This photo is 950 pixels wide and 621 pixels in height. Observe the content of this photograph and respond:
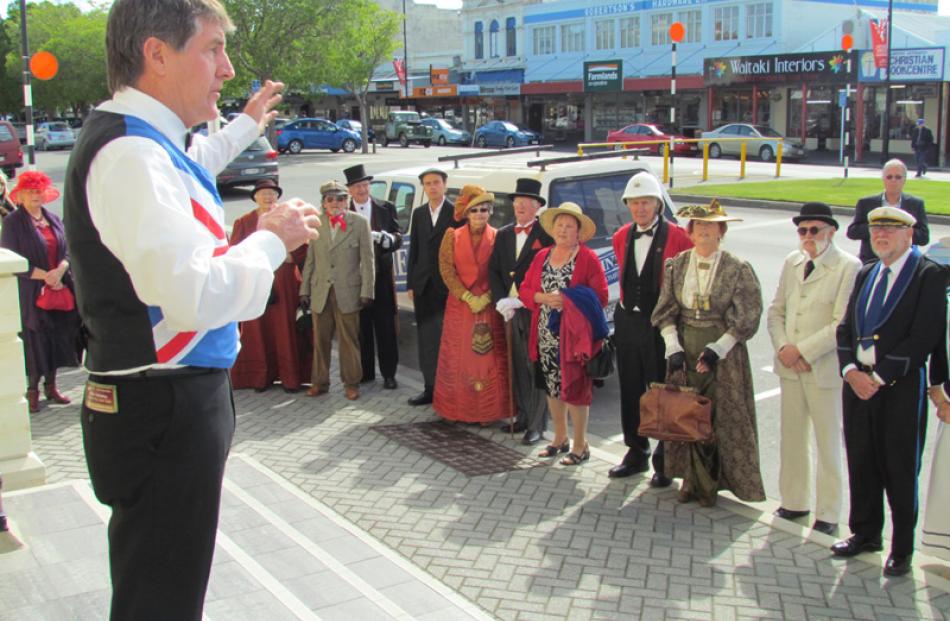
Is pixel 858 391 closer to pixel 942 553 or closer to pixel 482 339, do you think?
pixel 942 553

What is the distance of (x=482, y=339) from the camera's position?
7438 mm

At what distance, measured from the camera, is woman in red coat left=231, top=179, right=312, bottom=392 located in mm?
8586

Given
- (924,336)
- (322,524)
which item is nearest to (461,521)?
(322,524)

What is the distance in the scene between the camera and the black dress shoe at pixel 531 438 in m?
7.10

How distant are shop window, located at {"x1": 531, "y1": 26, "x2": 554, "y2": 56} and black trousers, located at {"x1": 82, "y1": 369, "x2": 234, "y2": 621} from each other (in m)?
59.9

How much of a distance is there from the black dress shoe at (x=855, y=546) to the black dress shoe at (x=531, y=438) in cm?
251

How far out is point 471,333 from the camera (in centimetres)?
749

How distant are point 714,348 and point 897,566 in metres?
1.49

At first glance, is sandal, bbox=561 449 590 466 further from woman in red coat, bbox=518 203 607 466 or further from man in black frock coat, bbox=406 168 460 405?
man in black frock coat, bbox=406 168 460 405

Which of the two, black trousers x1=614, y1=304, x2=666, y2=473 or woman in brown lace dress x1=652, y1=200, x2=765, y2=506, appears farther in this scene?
black trousers x1=614, y1=304, x2=666, y2=473

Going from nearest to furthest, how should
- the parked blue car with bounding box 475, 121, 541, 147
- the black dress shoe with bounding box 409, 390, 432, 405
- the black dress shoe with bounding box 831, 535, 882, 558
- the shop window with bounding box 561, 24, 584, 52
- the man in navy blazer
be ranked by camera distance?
the black dress shoe with bounding box 831, 535, 882, 558 → the man in navy blazer → the black dress shoe with bounding box 409, 390, 432, 405 → the parked blue car with bounding box 475, 121, 541, 147 → the shop window with bounding box 561, 24, 584, 52

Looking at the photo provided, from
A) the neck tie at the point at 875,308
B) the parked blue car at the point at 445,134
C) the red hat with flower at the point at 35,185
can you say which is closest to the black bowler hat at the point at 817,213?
the neck tie at the point at 875,308

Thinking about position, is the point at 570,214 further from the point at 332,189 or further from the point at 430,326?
the point at 332,189

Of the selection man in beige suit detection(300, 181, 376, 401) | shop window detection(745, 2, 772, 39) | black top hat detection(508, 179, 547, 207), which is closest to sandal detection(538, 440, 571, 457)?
black top hat detection(508, 179, 547, 207)
